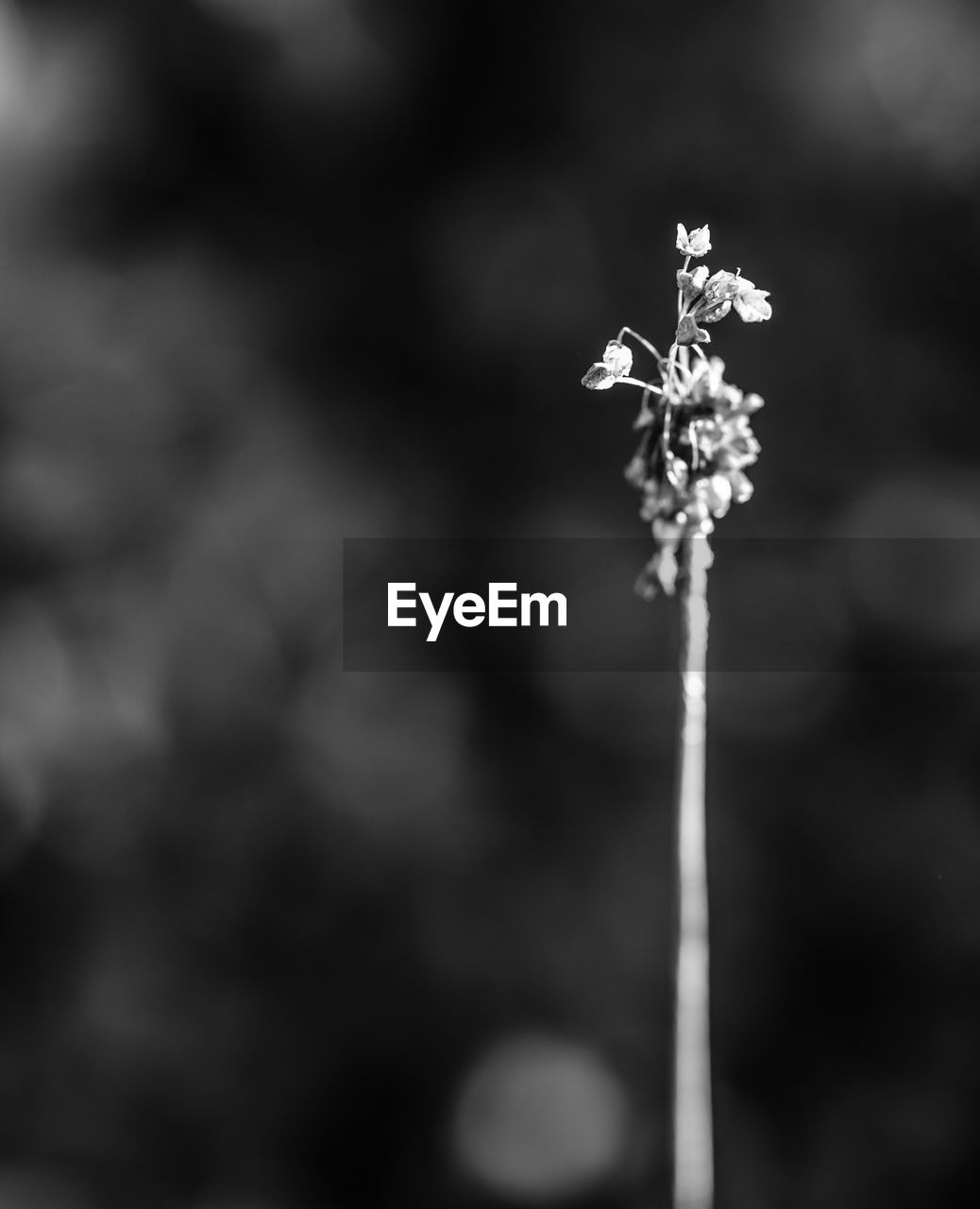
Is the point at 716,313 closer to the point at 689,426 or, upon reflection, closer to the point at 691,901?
the point at 689,426

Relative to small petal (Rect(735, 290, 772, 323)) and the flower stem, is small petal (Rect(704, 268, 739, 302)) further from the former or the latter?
the flower stem

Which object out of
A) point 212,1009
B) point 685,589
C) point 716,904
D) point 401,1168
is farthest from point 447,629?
point 685,589

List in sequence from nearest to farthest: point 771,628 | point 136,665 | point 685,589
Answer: point 685,589, point 771,628, point 136,665

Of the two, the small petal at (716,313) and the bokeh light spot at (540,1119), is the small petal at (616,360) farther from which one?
the bokeh light spot at (540,1119)

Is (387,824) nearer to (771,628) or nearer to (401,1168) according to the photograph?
(401,1168)

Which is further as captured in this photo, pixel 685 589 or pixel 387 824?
pixel 387 824

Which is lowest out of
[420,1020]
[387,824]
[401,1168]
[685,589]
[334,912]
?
[401,1168]
